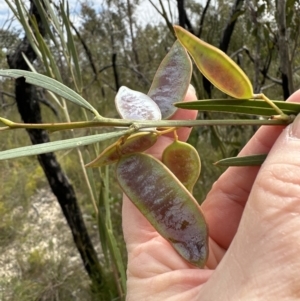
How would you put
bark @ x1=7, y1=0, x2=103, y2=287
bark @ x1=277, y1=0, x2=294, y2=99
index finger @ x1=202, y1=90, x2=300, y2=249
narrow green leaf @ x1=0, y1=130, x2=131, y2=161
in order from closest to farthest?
narrow green leaf @ x1=0, y1=130, x2=131, y2=161 < index finger @ x1=202, y1=90, x2=300, y2=249 < bark @ x1=277, y1=0, x2=294, y2=99 < bark @ x1=7, y1=0, x2=103, y2=287

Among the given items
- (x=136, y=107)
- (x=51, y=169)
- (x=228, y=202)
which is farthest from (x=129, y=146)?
(x=51, y=169)

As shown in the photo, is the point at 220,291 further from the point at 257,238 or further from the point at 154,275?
the point at 154,275

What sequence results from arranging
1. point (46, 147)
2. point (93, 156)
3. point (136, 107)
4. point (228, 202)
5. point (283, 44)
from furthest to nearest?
1. point (93, 156)
2. point (283, 44)
3. point (228, 202)
4. point (136, 107)
5. point (46, 147)

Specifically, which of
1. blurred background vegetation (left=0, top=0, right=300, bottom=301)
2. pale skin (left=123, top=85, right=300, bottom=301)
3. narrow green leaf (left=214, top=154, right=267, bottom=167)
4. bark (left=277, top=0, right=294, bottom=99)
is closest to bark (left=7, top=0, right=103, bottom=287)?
blurred background vegetation (left=0, top=0, right=300, bottom=301)

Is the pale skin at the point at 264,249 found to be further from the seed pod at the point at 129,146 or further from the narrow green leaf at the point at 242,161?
the seed pod at the point at 129,146

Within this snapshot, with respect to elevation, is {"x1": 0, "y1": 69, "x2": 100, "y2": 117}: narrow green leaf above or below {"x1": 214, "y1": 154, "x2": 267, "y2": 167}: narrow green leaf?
above

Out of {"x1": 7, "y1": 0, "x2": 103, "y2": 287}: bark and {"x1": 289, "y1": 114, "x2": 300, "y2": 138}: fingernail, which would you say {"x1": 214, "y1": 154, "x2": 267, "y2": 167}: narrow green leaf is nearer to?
{"x1": 289, "y1": 114, "x2": 300, "y2": 138}: fingernail

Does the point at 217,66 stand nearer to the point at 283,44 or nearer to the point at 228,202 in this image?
the point at 228,202
